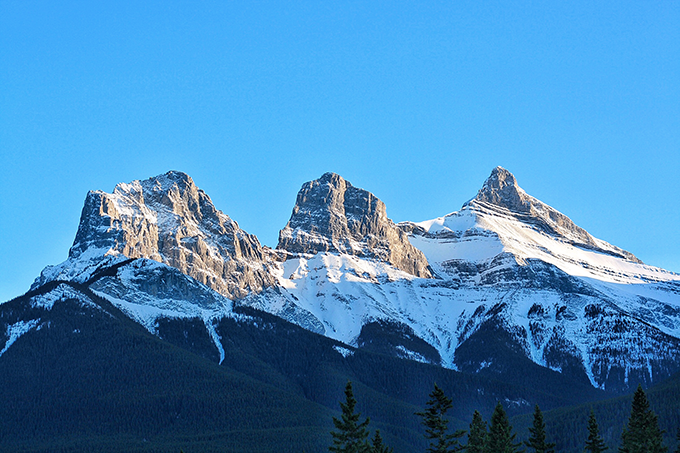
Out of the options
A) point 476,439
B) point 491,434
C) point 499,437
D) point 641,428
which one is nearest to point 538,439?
point 499,437

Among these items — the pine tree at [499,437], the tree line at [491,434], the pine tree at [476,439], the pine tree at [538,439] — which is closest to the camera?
the tree line at [491,434]

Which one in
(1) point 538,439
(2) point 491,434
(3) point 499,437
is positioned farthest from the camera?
(1) point 538,439

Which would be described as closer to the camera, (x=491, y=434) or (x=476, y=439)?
(x=476, y=439)

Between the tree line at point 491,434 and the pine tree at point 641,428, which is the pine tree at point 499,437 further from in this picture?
the pine tree at point 641,428

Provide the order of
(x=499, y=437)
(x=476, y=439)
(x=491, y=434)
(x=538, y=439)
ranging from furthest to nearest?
(x=538, y=439) → (x=491, y=434) → (x=499, y=437) → (x=476, y=439)

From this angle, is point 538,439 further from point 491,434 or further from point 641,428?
point 641,428

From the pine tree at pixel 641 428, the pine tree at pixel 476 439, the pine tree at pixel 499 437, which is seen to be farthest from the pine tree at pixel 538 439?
the pine tree at pixel 641 428

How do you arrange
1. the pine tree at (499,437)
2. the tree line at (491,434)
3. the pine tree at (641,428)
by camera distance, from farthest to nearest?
1. the pine tree at (641,428)
2. the pine tree at (499,437)
3. the tree line at (491,434)

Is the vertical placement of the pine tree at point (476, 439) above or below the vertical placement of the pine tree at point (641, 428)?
below

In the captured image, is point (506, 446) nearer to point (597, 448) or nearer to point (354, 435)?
point (597, 448)

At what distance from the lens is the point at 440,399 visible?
9094cm

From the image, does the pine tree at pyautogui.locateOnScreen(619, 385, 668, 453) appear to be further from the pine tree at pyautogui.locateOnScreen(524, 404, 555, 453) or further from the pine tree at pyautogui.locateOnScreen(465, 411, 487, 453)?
the pine tree at pyautogui.locateOnScreen(465, 411, 487, 453)

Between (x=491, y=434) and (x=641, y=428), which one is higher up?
(x=641, y=428)

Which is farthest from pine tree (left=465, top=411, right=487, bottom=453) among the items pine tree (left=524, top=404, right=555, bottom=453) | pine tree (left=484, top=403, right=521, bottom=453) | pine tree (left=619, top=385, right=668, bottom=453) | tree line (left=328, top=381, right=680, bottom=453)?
pine tree (left=619, top=385, right=668, bottom=453)
